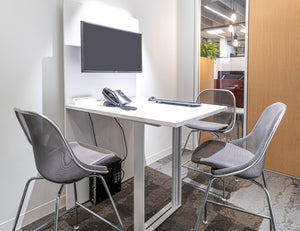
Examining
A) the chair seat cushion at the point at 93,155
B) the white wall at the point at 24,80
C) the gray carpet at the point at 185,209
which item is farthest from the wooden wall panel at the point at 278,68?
the white wall at the point at 24,80

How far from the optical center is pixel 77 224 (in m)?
1.81

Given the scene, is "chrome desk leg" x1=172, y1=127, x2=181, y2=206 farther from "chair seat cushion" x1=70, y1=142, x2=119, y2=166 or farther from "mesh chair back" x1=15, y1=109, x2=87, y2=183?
"mesh chair back" x1=15, y1=109, x2=87, y2=183

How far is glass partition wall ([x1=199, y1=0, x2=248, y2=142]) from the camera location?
2902 mm

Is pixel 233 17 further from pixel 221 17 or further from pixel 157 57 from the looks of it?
pixel 157 57

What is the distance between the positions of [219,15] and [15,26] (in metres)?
2.41

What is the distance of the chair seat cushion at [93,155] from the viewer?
58.1 inches

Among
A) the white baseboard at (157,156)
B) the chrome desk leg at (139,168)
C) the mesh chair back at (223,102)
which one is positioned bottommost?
the white baseboard at (157,156)

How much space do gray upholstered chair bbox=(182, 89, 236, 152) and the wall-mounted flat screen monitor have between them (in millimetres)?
827

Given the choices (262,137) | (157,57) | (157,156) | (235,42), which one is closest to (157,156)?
(157,156)

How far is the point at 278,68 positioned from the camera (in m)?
2.63

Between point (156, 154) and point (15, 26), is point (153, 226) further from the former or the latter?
point (15, 26)

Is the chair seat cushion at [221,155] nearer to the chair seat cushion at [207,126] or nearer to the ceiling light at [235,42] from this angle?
the chair seat cushion at [207,126]

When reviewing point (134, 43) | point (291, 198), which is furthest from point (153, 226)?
point (134, 43)

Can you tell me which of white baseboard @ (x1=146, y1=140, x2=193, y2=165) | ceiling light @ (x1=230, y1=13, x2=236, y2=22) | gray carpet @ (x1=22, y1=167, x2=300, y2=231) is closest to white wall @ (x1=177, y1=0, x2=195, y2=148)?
ceiling light @ (x1=230, y1=13, x2=236, y2=22)
